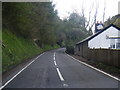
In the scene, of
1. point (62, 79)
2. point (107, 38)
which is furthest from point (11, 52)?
point (107, 38)

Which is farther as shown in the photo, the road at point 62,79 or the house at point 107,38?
the house at point 107,38

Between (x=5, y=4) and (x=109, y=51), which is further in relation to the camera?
(x=5, y=4)

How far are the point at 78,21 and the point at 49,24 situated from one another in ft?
62.1

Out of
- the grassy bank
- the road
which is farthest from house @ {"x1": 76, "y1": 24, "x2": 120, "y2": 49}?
the road

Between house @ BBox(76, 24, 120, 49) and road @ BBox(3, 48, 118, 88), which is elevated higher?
house @ BBox(76, 24, 120, 49)

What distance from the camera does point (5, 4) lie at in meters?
24.8

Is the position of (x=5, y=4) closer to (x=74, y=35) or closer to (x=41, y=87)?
(x=41, y=87)

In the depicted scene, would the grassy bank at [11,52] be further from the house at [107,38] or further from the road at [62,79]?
the house at [107,38]

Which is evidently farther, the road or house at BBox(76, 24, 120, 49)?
house at BBox(76, 24, 120, 49)

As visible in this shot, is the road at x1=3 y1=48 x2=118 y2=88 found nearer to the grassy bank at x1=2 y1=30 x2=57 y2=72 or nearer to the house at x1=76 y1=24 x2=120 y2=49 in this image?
the grassy bank at x1=2 y1=30 x2=57 y2=72

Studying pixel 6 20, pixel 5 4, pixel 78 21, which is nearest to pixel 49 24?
pixel 78 21

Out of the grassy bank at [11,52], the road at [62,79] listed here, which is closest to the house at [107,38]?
the grassy bank at [11,52]

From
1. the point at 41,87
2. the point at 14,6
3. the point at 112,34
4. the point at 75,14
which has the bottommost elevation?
the point at 41,87

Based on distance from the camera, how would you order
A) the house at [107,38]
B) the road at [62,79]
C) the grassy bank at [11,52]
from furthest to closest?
1. the house at [107,38]
2. the grassy bank at [11,52]
3. the road at [62,79]
